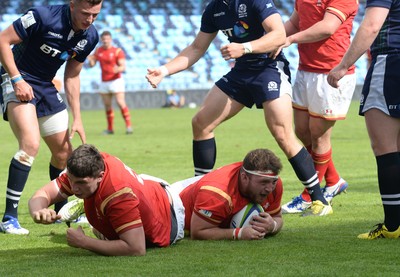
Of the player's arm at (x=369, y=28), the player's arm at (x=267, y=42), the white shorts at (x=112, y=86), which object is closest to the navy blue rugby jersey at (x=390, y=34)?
the player's arm at (x=369, y=28)

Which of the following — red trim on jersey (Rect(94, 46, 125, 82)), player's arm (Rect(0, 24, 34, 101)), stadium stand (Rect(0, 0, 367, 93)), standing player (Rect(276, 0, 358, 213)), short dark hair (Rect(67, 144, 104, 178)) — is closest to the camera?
short dark hair (Rect(67, 144, 104, 178))

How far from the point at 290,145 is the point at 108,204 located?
2.75 metres

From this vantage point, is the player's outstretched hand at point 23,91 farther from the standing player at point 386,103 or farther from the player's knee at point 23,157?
the standing player at point 386,103

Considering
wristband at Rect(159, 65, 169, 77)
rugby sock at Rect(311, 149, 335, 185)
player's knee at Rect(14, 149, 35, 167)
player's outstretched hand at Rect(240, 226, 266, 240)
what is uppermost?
wristband at Rect(159, 65, 169, 77)

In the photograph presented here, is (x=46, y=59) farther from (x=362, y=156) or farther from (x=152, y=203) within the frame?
(x=362, y=156)

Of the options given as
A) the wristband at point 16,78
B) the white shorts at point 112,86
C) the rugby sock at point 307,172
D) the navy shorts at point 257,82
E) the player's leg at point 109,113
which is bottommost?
the player's leg at point 109,113

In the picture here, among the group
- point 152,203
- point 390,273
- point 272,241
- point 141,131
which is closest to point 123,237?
point 152,203

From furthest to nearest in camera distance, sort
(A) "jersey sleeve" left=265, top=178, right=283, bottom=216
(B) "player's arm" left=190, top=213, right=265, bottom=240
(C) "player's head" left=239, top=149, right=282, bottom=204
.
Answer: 1. (A) "jersey sleeve" left=265, top=178, right=283, bottom=216
2. (B) "player's arm" left=190, top=213, right=265, bottom=240
3. (C) "player's head" left=239, top=149, right=282, bottom=204

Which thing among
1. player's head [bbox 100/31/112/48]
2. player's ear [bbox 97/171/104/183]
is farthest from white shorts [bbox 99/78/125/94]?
player's ear [bbox 97/171/104/183]

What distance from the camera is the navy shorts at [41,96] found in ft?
26.0

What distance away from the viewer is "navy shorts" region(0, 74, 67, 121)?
7938 millimetres

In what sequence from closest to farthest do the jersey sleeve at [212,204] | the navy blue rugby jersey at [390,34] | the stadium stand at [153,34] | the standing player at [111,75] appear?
1. the navy blue rugby jersey at [390,34]
2. the jersey sleeve at [212,204]
3. the standing player at [111,75]
4. the stadium stand at [153,34]

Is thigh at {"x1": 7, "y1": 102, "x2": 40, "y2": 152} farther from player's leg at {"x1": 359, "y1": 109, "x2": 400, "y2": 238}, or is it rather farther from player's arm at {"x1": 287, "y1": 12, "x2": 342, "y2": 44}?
player's leg at {"x1": 359, "y1": 109, "x2": 400, "y2": 238}

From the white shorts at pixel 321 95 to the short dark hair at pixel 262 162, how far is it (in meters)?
2.60
